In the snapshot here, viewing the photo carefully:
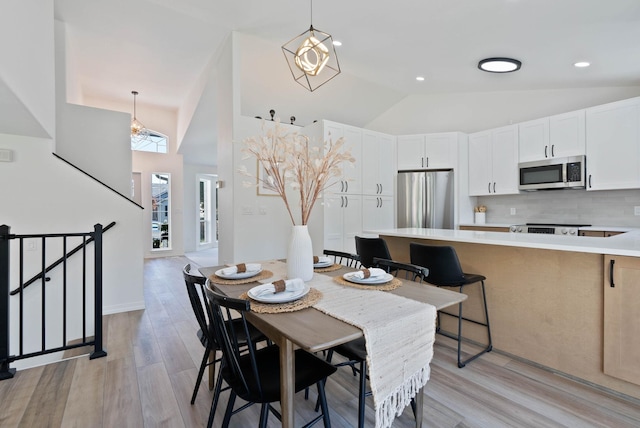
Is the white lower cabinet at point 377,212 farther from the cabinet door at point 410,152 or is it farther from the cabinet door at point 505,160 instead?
the cabinet door at point 505,160

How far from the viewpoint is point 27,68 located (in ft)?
7.61

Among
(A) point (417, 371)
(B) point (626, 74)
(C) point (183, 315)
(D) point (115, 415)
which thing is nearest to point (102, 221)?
(C) point (183, 315)

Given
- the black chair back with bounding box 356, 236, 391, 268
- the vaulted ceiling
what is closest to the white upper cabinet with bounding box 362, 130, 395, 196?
the vaulted ceiling

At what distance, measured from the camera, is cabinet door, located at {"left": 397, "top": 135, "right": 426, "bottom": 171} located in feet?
16.5

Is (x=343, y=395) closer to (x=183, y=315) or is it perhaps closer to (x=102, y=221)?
(x=183, y=315)

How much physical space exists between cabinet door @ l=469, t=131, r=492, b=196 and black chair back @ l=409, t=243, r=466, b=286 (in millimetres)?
3044

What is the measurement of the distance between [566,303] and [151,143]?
796cm

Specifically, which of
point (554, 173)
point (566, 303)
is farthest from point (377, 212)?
point (566, 303)

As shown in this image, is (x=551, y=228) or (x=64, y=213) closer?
(x=64, y=213)

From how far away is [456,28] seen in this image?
304cm

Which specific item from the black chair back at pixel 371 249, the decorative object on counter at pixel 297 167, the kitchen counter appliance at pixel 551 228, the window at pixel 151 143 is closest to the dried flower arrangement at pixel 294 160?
the decorative object on counter at pixel 297 167

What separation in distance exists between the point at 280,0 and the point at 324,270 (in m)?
2.69

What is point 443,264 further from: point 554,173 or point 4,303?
point 4,303

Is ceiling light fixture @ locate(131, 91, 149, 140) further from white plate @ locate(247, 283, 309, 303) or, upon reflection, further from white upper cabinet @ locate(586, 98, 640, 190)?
white upper cabinet @ locate(586, 98, 640, 190)
